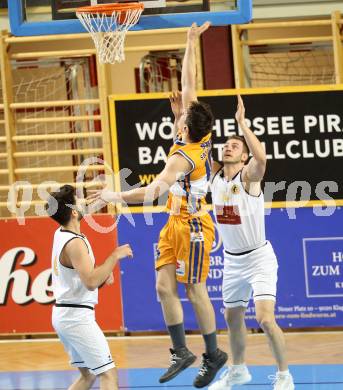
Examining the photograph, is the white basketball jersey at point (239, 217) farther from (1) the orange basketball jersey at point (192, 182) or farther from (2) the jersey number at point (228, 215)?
(1) the orange basketball jersey at point (192, 182)

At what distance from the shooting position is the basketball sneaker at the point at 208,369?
7.98m

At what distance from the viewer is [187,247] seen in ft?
25.8

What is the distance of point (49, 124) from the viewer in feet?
51.9

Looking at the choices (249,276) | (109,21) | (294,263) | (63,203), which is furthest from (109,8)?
(294,263)

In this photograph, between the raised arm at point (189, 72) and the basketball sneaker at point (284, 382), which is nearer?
the raised arm at point (189, 72)

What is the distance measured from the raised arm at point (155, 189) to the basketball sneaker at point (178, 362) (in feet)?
4.48

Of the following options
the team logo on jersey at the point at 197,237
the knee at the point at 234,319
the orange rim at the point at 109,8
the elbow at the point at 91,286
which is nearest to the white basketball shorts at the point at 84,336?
the elbow at the point at 91,286

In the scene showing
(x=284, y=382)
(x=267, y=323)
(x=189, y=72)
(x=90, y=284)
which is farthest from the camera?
(x=284, y=382)

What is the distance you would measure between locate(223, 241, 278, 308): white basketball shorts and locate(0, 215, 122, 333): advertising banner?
120 inches

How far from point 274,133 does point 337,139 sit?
717mm

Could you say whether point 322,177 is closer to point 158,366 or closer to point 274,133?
point 274,133

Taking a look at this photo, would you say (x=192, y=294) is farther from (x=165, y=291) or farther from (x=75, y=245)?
(x=75, y=245)

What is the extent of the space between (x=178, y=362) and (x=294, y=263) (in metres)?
3.60

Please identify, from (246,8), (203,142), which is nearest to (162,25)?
(246,8)
